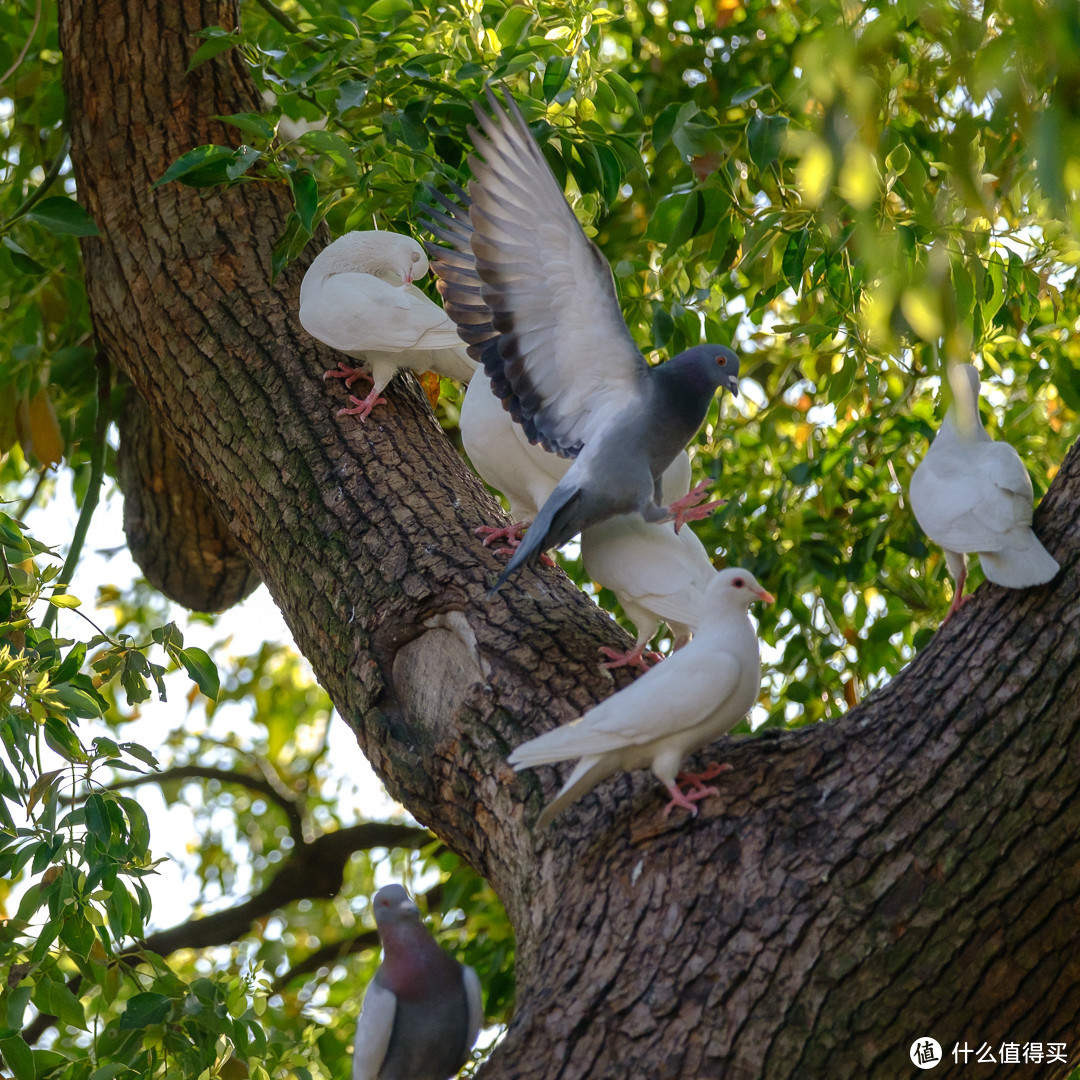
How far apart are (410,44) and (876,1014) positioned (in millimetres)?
2878

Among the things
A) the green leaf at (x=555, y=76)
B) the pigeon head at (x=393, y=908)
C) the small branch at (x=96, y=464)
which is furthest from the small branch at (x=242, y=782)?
the green leaf at (x=555, y=76)

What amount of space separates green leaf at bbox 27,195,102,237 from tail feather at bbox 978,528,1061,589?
2.41 metres

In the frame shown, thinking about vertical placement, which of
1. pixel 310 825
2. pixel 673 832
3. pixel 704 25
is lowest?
pixel 673 832

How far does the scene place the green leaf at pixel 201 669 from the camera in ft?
8.58

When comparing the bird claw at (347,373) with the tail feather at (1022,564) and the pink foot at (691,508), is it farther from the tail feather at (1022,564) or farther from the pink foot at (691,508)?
the tail feather at (1022,564)

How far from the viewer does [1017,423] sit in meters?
3.87

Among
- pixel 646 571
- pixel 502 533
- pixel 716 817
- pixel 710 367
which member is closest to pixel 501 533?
pixel 502 533

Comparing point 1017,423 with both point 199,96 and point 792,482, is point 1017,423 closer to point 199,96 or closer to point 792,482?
point 792,482

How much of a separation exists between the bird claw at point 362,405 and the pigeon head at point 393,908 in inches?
49.2

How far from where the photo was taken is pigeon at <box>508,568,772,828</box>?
1.99 metres

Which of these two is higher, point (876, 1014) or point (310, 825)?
point (310, 825)

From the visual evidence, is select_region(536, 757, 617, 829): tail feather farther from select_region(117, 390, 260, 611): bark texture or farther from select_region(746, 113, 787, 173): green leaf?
select_region(117, 390, 260, 611): bark texture

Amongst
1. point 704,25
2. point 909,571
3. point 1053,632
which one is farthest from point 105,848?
point 704,25

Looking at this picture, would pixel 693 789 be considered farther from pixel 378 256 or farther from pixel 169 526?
pixel 169 526
